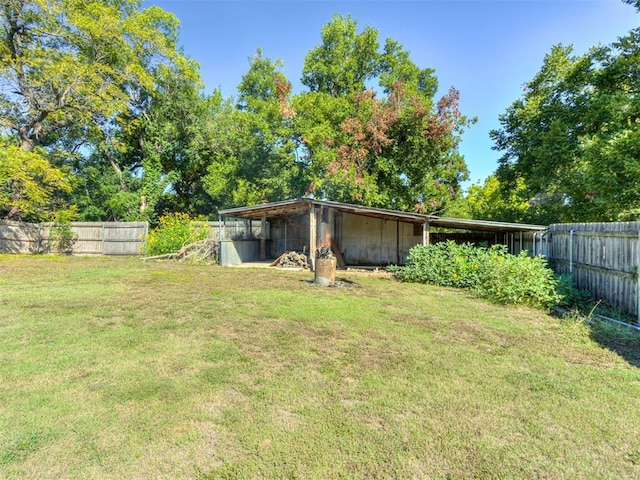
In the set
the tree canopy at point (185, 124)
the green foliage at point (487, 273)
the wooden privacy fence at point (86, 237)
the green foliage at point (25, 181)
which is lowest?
the green foliage at point (487, 273)

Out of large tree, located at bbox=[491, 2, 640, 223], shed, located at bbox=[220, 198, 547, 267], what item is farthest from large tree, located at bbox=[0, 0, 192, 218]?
large tree, located at bbox=[491, 2, 640, 223]

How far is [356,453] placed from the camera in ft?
6.85

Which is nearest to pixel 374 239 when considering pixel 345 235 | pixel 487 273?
pixel 345 235

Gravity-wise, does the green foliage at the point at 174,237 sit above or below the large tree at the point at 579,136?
below

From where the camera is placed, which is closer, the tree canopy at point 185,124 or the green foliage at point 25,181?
the green foliage at point 25,181

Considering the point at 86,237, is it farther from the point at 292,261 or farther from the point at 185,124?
the point at 292,261

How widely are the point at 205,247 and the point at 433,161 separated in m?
11.7

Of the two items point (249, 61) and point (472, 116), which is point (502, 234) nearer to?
point (472, 116)

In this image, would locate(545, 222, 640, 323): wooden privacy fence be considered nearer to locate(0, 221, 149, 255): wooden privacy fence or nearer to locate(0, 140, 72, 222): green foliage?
locate(0, 221, 149, 255): wooden privacy fence

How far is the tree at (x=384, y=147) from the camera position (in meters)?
15.7

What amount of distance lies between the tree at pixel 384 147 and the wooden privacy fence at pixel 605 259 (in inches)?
354

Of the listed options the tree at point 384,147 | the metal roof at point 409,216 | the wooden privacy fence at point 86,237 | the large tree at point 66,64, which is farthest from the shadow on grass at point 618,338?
the large tree at point 66,64

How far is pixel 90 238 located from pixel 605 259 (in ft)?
66.7

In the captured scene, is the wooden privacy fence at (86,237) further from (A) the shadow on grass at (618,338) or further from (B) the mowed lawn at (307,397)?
(A) the shadow on grass at (618,338)
